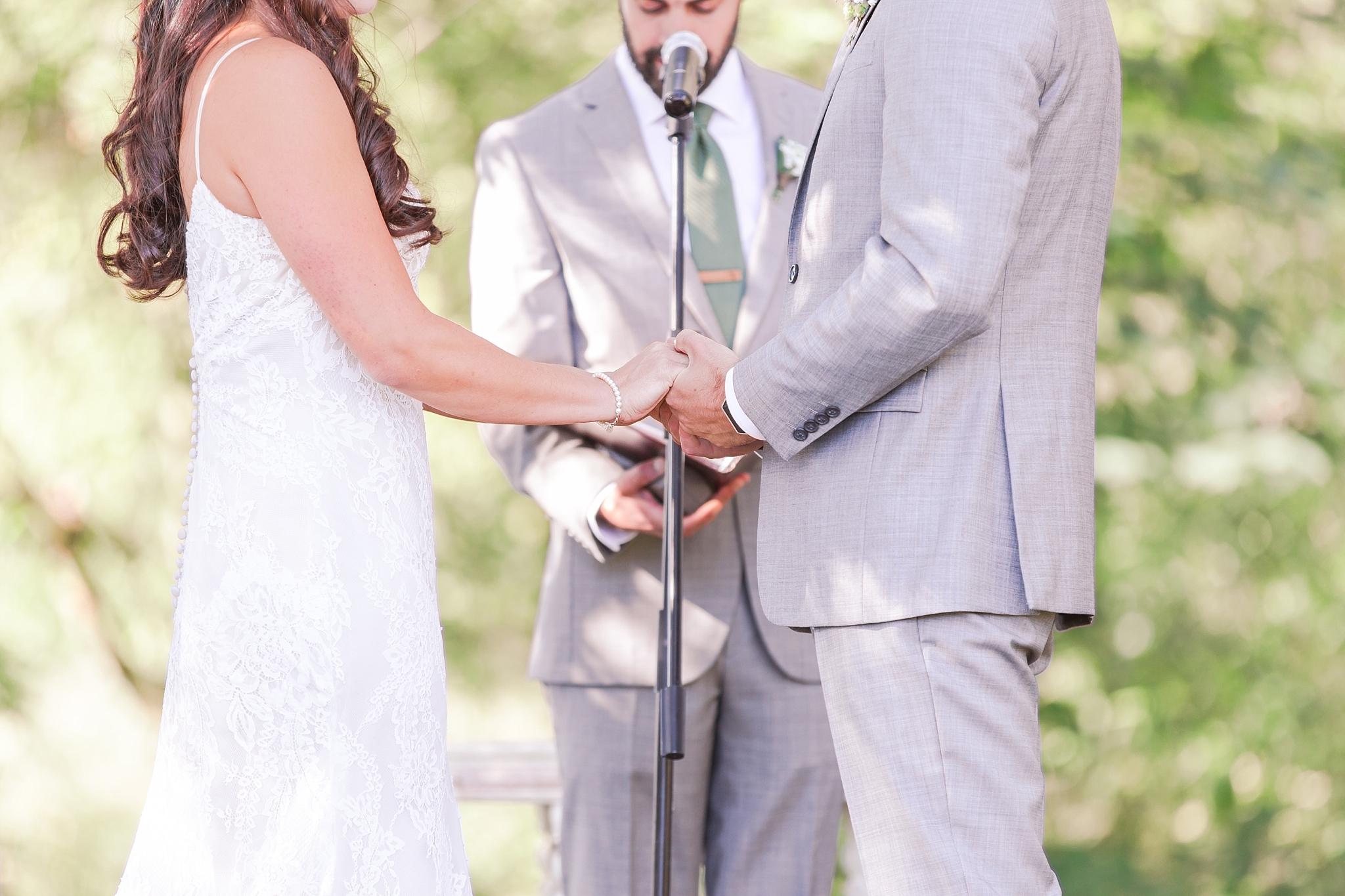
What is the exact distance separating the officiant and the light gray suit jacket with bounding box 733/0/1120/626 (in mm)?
629

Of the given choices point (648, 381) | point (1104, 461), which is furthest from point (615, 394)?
point (1104, 461)

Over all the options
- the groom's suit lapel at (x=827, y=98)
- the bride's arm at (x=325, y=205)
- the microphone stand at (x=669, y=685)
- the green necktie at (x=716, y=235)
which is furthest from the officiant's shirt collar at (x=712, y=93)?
the bride's arm at (x=325, y=205)

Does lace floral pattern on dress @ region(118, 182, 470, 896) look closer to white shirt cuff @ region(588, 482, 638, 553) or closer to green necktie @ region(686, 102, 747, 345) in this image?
white shirt cuff @ region(588, 482, 638, 553)

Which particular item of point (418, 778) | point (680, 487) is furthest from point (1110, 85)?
point (418, 778)

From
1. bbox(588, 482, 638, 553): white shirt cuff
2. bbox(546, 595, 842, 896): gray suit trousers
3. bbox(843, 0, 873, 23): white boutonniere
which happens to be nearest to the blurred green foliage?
bbox(546, 595, 842, 896): gray suit trousers

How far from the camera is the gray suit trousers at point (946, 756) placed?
5.08 ft

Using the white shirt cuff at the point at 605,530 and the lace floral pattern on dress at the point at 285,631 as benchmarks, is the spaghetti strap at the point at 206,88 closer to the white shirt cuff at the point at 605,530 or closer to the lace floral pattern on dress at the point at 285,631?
the lace floral pattern on dress at the point at 285,631

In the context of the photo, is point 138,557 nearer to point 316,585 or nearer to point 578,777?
point 578,777

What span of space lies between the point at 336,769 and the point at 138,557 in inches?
111

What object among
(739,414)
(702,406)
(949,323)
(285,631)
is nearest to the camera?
(949,323)

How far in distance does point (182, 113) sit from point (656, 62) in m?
1.02

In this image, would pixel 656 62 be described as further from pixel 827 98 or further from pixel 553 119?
pixel 827 98

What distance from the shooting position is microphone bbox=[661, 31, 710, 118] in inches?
74.8

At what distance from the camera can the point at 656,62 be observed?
96.8 inches
